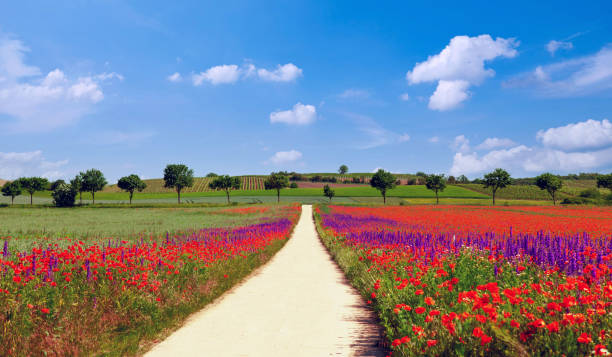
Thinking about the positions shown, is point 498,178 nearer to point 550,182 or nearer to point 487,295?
point 550,182

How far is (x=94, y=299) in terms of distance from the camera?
545cm

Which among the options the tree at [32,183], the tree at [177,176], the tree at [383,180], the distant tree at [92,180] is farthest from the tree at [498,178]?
the tree at [32,183]

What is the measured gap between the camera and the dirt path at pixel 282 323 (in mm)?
5035

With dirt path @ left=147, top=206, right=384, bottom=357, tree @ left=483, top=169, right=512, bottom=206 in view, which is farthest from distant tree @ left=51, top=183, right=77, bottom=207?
tree @ left=483, top=169, right=512, bottom=206

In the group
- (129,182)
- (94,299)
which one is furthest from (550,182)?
(129,182)

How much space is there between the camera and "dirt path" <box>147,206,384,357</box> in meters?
5.04

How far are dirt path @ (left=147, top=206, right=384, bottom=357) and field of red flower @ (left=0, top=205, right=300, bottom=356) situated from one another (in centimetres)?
53

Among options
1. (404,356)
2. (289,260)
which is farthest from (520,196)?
(404,356)

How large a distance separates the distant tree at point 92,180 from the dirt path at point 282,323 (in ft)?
312

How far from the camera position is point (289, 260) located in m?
13.6

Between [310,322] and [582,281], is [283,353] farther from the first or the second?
[582,281]

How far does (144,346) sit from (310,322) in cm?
283

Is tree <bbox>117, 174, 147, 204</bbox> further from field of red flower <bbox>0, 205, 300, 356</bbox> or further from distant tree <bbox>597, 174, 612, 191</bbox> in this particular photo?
distant tree <bbox>597, 174, 612, 191</bbox>

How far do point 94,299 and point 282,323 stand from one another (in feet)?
10.5
